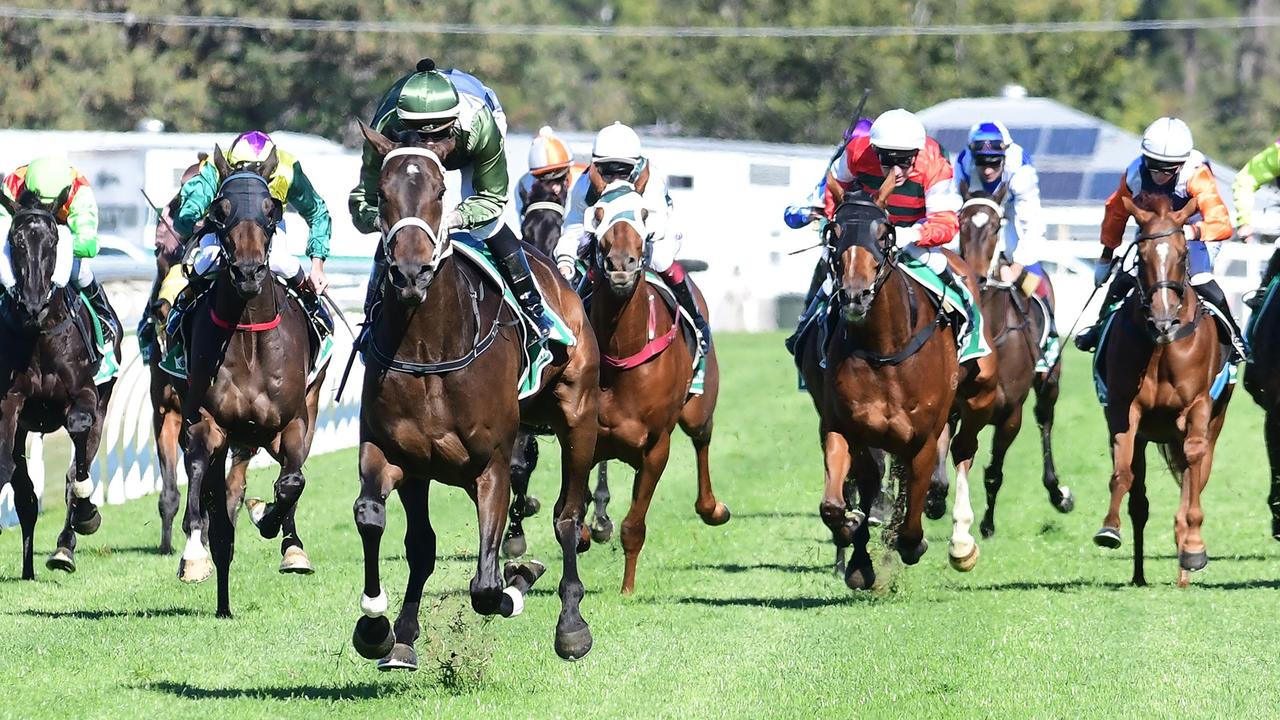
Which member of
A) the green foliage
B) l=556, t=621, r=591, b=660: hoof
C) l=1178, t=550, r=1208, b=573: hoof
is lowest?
l=1178, t=550, r=1208, b=573: hoof

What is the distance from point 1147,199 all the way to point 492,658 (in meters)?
4.74

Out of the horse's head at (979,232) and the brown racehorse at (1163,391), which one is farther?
the horse's head at (979,232)

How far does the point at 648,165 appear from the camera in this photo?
37.4 feet

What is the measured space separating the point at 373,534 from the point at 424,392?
584 mm

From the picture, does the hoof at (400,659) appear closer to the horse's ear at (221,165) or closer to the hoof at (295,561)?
the horse's ear at (221,165)

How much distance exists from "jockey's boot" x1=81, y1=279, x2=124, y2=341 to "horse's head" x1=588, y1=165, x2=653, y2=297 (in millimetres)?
4081

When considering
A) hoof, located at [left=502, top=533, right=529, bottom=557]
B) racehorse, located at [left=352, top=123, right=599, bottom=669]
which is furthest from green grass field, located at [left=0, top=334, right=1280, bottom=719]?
racehorse, located at [left=352, top=123, right=599, bottom=669]

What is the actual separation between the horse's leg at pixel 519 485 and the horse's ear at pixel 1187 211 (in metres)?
3.74

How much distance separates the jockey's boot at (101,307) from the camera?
506 inches

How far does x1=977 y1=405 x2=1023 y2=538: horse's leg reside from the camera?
14.0 m

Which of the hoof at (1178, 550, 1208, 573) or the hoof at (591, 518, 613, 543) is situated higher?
the hoof at (1178, 550, 1208, 573)

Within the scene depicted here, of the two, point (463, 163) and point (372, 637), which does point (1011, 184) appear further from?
point (372, 637)

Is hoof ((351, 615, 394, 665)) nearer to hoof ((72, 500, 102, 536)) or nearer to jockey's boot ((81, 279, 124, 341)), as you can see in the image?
hoof ((72, 500, 102, 536))

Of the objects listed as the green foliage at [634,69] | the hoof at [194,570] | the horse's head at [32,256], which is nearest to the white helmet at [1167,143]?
the hoof at [194,570]
